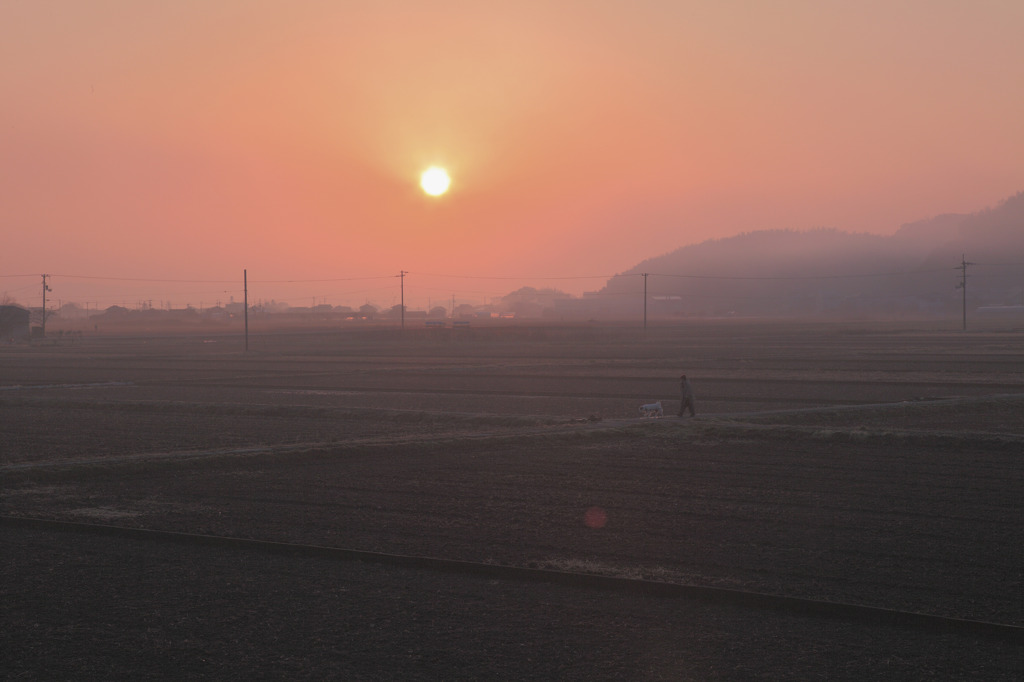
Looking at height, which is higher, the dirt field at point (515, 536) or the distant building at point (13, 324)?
the distant building at point (13, 324)

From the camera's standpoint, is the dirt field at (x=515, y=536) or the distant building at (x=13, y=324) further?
the distant building at (x=13, y=324)

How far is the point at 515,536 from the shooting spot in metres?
12.2

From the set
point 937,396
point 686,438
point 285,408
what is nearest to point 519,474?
point 686,438

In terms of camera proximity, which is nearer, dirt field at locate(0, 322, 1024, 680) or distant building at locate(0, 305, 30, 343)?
dirt field at locate(0, 322, 1024, 680)

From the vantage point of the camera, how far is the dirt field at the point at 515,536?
26.2ft

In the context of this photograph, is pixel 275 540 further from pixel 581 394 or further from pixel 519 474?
pixel 581 394

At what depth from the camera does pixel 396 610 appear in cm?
920

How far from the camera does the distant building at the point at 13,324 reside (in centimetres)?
10350

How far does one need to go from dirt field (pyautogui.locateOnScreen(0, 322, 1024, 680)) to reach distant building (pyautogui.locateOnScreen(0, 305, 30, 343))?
8579 cm

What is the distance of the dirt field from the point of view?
315 inches

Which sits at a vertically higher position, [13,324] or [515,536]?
[13,324]

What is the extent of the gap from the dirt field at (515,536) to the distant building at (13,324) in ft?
281

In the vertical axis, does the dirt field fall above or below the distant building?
below

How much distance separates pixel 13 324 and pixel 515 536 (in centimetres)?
11160
